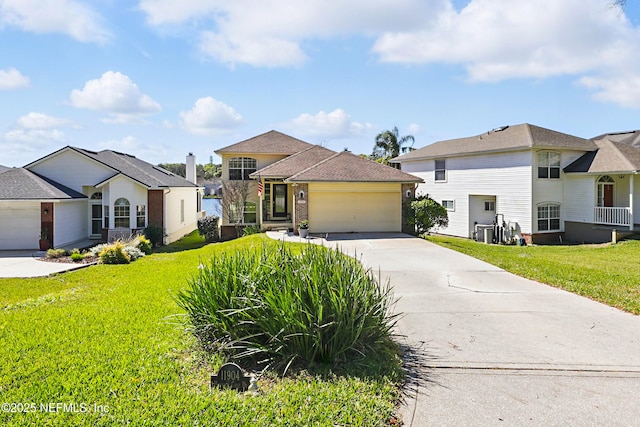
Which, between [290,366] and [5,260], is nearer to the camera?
[290,366]

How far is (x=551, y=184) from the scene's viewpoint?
2283 centimetres

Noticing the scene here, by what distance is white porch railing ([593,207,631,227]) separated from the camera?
20.9 m

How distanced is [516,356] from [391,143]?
39.5 meters

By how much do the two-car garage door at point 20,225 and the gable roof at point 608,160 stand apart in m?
28.1

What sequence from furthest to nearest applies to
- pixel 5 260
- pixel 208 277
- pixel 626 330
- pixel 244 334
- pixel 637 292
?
pixel 5 260 → pixel 637 292 → pixel 626 330 → pixel 208 277 → pixel 244 334

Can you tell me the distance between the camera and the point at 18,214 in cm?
1877

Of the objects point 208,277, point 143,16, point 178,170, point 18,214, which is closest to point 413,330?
point 208,277

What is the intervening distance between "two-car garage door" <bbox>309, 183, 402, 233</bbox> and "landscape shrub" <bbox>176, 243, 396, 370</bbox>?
13.5 metres

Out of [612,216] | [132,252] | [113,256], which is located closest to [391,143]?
[612,216]

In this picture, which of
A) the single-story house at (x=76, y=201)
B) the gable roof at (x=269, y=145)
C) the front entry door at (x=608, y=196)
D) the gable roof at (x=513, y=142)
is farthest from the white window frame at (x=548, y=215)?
the single-story house at (x=76, y=201)

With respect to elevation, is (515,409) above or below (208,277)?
below

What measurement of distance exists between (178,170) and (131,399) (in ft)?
207

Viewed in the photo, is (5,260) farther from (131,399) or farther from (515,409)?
(515,409)

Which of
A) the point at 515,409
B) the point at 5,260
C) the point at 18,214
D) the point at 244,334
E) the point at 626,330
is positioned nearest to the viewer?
the point at 515,409
